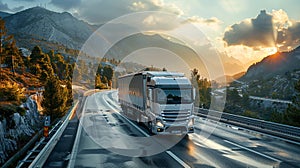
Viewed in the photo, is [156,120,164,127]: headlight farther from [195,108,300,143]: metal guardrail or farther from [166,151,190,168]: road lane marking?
[195,108,300,143]: metal guardrail

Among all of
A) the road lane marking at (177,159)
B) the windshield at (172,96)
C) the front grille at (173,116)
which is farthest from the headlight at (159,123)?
the road lane marking at (177,159)

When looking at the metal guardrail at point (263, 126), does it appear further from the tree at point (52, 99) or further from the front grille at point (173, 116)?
the tree at point (52, 99)

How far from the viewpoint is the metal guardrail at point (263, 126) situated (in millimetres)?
15775

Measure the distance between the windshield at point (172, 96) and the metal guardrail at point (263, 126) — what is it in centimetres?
655

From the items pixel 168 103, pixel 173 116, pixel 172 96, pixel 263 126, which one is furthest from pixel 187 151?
pixel 263 126

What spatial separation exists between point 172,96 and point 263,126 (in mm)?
8037

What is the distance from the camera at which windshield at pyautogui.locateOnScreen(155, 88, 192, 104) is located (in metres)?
14.9

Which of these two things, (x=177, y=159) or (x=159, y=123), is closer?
(x=177, y=159)

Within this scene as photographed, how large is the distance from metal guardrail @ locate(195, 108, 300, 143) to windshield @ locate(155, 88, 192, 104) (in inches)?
258

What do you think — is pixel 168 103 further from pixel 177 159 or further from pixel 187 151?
pixel 177 159

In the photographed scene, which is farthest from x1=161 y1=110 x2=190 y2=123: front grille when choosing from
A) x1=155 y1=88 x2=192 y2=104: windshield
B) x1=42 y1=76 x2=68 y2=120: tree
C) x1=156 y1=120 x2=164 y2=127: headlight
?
x1=42 y1=76 x2=68 y2=120: tree

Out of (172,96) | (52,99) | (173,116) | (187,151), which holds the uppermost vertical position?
(172,96)

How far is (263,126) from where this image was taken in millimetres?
18594

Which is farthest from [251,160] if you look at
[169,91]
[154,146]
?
[169,91]
